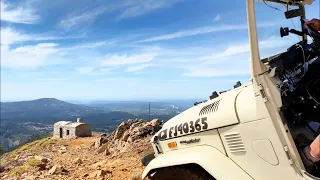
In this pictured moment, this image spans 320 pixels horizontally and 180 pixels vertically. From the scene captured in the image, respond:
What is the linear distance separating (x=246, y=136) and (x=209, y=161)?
0.61 metres

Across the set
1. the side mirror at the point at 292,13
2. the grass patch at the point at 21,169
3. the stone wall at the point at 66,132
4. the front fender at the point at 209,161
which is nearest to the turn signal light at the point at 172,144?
the front fender at the point at 209,161

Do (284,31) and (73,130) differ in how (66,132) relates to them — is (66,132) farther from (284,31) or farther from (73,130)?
(284,31)

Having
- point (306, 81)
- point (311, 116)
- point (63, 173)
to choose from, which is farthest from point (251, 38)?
point (63, 173)

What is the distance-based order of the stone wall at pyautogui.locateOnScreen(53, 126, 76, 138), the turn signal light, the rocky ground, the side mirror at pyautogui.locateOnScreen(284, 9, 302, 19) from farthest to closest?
the stone wall at pyautogui.locateOnScreen(53, 126, 76, 138)
the rocky ground
the turn signal light
the side mirror at pyautogui.locateOnScreen(284, 9, 302, 19)

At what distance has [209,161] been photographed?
4434 mm

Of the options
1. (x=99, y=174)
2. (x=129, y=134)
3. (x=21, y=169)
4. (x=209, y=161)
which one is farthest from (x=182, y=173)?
(x=129, y=134)

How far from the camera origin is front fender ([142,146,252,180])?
13.9 ft

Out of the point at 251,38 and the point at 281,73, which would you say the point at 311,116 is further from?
the point at 251,38

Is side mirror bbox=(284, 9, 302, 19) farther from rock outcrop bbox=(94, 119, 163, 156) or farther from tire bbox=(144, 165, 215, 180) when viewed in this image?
rock outcrop bbox=(94, 119, 163, 156)

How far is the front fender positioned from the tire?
129mm

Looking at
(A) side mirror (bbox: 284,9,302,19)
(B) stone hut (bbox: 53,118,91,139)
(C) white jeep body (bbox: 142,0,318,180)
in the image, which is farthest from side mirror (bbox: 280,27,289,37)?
(B) stone hut (bbox: 53,118,91,139)

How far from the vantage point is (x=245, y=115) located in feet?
13.5

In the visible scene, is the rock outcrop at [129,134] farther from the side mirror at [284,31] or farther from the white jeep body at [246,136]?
the side mirror at [284,31]

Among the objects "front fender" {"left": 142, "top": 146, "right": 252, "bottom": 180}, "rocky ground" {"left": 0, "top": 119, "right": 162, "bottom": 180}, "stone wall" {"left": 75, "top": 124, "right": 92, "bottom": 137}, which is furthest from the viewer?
"stone wall" {"left": 75, "top": 124, "right": 92, "bottom": 137}
